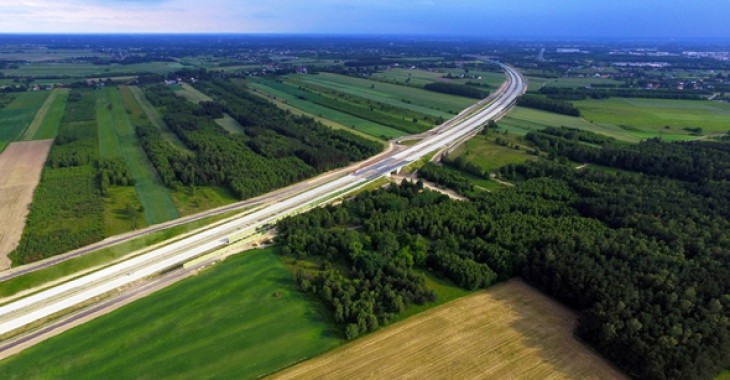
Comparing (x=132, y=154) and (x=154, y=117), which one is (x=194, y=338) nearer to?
(x=132, y=154)

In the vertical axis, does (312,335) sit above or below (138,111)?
below

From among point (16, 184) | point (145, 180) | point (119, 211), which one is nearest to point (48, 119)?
point (16, 184)

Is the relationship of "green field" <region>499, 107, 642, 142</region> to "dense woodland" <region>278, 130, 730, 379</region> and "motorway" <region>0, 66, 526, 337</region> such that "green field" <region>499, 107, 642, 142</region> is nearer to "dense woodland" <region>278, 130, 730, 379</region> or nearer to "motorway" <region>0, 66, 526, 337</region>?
"dense woodland" <region>278, 130, 730, 379</region>

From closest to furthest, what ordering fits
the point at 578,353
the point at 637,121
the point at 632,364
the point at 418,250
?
the point at 632,364
the point at 578,353
the point at 418,250
the point at 637,121

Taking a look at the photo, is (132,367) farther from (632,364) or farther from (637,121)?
(637,121)

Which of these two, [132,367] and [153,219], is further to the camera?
[153,219]

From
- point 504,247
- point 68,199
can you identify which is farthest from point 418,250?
point 68,199

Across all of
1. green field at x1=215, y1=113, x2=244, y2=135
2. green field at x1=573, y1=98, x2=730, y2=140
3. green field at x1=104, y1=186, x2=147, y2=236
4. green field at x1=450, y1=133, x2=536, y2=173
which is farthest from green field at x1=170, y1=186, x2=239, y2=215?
green field at x1=573, y1=98, x2=730, y2=140
